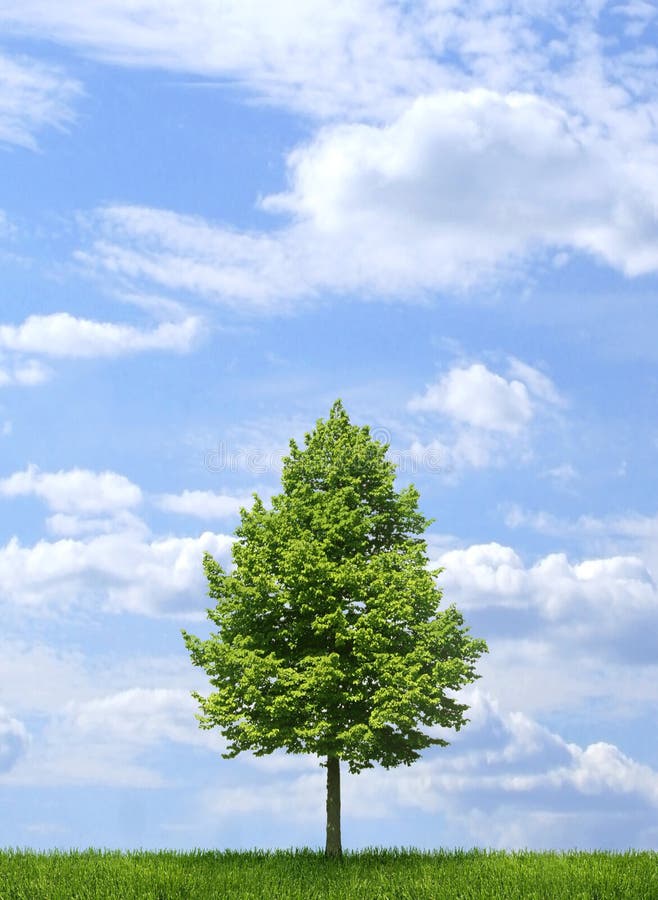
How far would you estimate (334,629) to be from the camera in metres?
29.5

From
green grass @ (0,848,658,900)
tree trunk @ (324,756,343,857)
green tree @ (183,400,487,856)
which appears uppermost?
green tree @ (183,400,487,856)

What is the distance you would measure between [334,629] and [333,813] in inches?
206

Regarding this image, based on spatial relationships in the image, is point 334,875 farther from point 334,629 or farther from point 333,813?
point 334,629

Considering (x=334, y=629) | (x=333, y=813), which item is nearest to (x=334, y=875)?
(x=333, y=813)

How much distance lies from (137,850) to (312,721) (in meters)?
7.07

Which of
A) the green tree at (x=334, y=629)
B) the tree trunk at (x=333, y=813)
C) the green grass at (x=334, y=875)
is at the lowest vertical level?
the green grass at (x=334, y=875)

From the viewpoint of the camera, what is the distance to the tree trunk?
28.9 m

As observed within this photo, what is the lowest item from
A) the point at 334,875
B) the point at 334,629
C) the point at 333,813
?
the point at 334,875

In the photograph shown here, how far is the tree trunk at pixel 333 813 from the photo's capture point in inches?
1136

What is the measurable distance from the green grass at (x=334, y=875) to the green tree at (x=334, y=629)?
6.89 feet

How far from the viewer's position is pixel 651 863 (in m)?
26.8

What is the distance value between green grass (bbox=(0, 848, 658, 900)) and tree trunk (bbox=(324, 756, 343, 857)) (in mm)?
363

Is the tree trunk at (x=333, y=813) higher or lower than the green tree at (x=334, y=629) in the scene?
lower

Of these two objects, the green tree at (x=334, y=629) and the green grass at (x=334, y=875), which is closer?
the green grass at (x=334, y=875)
